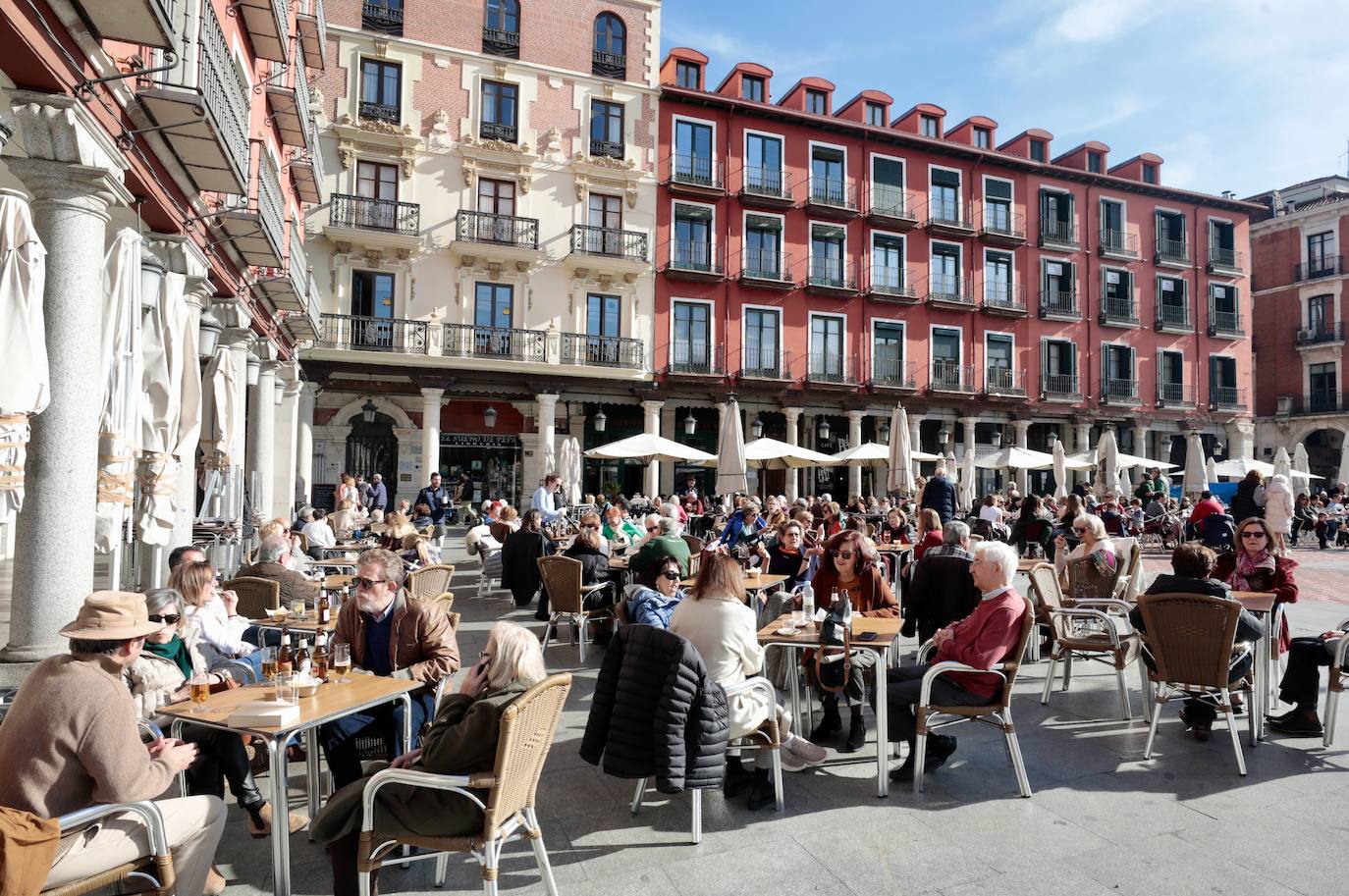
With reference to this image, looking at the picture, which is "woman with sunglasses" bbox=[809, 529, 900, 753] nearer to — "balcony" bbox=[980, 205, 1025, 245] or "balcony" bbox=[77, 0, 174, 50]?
"balcony" bbox=[77, 0, 174, 50]

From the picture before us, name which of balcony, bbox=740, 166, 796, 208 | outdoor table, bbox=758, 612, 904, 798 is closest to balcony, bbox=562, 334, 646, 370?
balcony, bbox=740, 166, 796, 208

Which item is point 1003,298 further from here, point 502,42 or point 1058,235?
point 502,42

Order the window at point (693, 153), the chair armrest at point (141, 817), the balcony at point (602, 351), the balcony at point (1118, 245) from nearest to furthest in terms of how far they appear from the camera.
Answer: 1. the chair armrest at point (141, 817)
2. the balcony at point (602, 351)
3. the window at point (693, 153)
4. the balcony at point (1118, 245)

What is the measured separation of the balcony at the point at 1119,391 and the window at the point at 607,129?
19.4m

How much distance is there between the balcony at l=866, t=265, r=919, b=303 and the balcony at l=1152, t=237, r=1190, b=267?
433 inches

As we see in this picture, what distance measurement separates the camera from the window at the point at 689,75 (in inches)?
950

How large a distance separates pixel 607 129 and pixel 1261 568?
2054 centimetres

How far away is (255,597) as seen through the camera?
591 cm

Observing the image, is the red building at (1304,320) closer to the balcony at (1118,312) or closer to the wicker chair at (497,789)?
the balcony at (1118,312)

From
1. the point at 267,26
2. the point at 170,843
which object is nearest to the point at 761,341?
the point at 267,26

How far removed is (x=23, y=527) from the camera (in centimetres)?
534

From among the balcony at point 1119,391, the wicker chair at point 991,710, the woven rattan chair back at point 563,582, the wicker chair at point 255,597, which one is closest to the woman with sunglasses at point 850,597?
the wicker chair at point 991,710

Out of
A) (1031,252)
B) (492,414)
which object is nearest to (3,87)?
(492,414)

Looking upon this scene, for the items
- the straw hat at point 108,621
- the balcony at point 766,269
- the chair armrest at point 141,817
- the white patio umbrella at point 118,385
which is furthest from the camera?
the balcony at point 766,269
